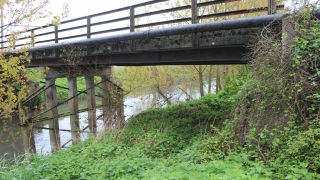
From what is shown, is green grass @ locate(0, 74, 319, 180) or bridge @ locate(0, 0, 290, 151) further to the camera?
bridge @ locate(0, 0, 290, 151)

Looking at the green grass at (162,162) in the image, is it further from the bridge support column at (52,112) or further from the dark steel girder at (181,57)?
the bridge support column at (52,112)

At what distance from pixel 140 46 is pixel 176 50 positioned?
974 mm

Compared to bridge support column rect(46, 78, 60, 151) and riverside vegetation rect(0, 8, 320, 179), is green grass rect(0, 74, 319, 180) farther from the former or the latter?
bridge support column rect(46, 78, 60, 151)

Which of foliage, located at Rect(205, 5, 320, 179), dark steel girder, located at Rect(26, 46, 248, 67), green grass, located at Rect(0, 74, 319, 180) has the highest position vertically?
dark steel girder, located at Rect(26, 46, 248, 67)

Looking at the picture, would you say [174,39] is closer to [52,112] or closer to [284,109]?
[284,109]

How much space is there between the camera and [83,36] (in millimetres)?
7789

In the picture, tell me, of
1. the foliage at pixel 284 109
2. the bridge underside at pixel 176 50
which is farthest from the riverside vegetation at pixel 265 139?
the bridge underside at pixel 176 50

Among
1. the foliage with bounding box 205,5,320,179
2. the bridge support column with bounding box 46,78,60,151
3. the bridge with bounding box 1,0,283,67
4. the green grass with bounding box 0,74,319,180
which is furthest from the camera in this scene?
the bridge support column with bounding box 46,78,60,151

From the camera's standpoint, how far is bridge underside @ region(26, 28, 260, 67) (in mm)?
4777

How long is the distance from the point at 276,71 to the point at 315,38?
652mm

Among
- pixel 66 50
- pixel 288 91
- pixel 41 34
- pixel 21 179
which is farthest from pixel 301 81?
pixel 41 34

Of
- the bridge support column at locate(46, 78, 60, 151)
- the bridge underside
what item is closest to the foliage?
the bridge underside

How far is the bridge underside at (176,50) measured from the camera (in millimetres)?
4777

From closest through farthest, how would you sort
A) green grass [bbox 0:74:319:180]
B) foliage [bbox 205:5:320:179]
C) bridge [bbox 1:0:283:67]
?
1. green grass [bbox 0:74:319:180]
2. foliage [bbox 205:5:320:179]
3. bridge [bbox 1:0:283:67]
